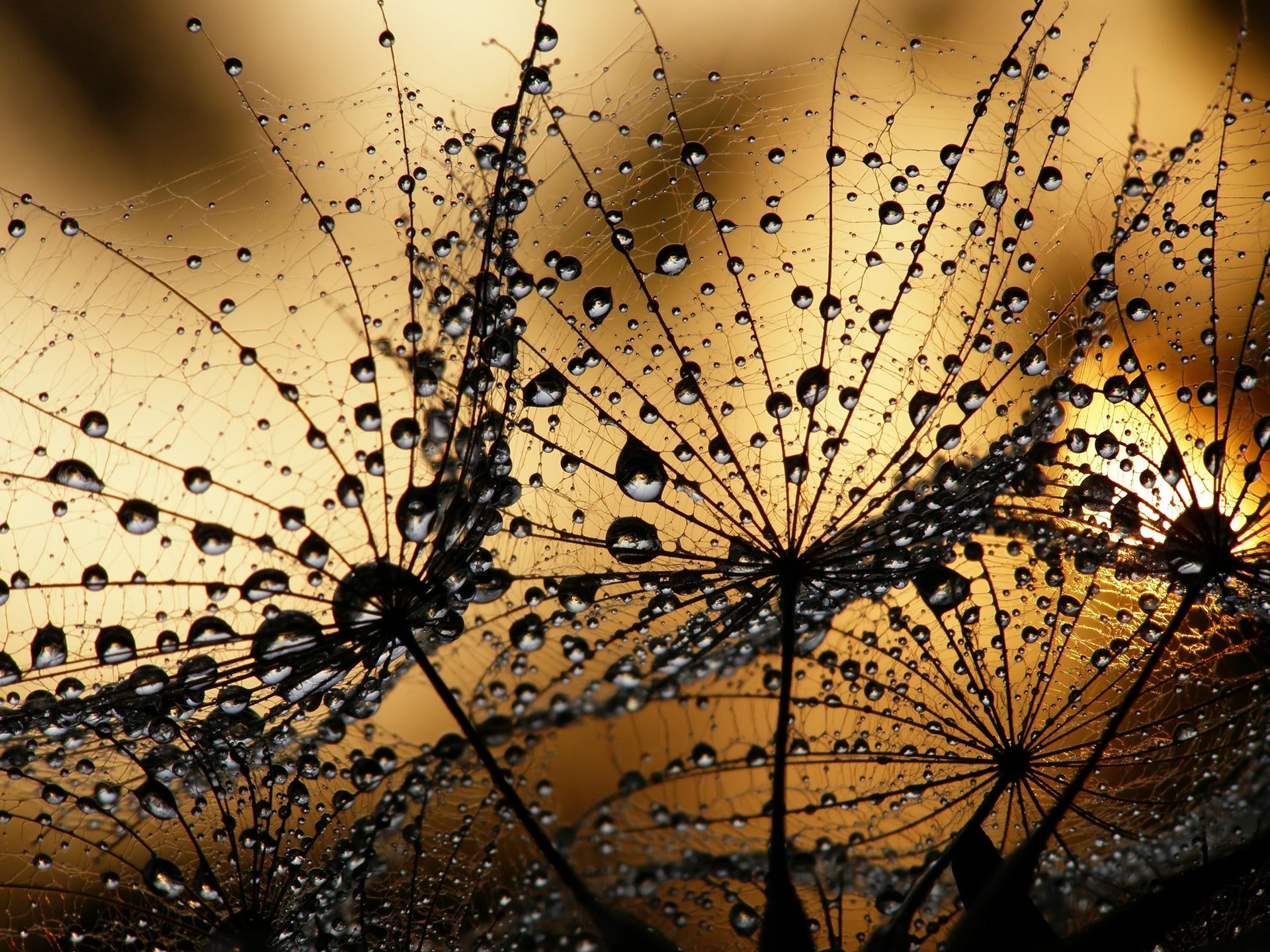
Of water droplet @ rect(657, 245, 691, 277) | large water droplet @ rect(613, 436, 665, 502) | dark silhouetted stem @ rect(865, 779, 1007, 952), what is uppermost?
water droplet @ rect(657, 245, 691, 277)

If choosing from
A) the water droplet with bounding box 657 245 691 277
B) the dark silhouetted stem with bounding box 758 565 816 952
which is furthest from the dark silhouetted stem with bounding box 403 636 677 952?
the water droplet with bounding box 657 245 691 277

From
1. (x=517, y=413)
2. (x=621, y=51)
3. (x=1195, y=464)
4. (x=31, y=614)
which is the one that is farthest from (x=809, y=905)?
(x=621, y=51)

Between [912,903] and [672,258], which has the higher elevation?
[672,258]

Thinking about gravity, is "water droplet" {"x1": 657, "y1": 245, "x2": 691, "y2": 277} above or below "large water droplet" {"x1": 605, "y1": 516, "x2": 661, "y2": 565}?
above

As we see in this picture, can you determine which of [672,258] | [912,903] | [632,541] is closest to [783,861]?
[912,903]

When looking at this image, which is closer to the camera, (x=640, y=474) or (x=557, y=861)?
(x=557, y=861)

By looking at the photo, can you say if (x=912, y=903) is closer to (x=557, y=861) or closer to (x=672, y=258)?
(x=557, y=861)

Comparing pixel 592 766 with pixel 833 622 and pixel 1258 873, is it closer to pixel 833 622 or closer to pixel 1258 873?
pixel 833 622

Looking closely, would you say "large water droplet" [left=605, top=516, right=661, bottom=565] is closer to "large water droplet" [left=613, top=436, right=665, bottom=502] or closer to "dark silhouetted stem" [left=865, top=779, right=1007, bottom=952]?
"large water droplet" [left=613, top=436, right=665, bottom=502]

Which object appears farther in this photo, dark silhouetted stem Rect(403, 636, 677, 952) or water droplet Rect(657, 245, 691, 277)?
water droplet Rect(657, 245, 691, 277)

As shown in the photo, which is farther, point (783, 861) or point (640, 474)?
point (640, 474)

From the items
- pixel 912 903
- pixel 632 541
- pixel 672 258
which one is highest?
pixel 672 258

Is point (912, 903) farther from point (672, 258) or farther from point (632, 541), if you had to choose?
point (672, 258)

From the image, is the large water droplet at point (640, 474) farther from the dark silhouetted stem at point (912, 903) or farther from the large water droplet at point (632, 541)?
the dark silhouetted stem at point (912, 903)
